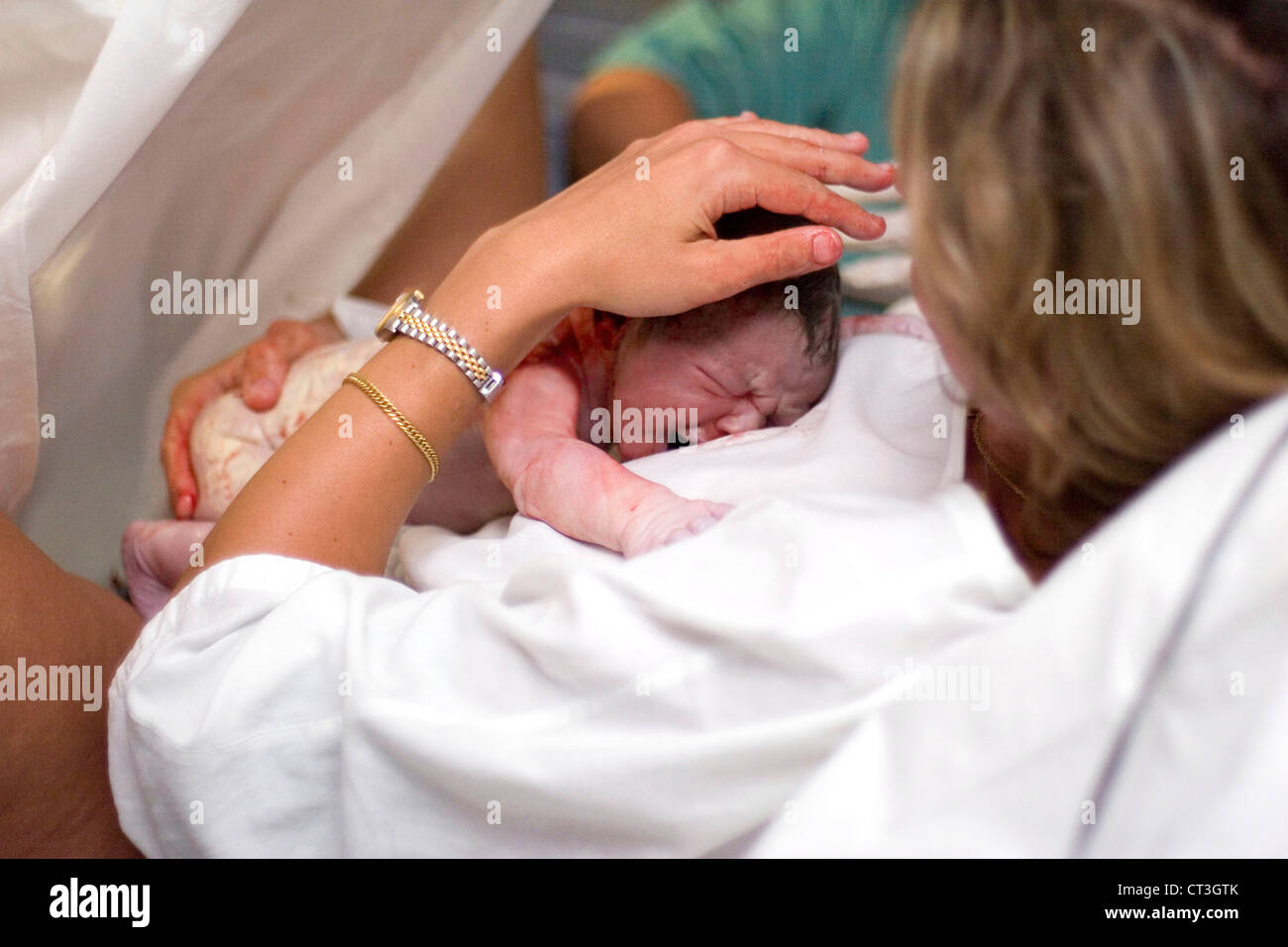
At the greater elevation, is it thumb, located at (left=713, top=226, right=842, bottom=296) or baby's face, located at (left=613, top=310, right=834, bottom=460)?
thumb, located at (left=713, top=226, right=842, bottom=296)

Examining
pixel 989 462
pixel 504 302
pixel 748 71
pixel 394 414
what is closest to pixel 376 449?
pixel 394 414

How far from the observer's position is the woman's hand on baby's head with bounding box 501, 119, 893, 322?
0.81m

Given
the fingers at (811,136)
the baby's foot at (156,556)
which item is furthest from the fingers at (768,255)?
the baby's foot at (156,556)

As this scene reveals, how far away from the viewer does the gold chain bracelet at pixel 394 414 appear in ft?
2.66

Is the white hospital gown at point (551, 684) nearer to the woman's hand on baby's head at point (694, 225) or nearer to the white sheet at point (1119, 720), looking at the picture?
the white sheet at point (1119, 720)

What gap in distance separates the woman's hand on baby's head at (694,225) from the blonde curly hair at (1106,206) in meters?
0.23

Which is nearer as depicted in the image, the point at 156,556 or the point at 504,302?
Answer: the point at 504,302

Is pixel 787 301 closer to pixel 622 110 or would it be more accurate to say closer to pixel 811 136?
pixel 811 136

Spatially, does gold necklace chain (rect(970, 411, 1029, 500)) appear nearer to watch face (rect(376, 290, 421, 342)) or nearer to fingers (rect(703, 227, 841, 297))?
fingers (rect(703, 227, 841, 297))

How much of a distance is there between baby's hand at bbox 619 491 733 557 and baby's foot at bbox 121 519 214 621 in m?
0.54

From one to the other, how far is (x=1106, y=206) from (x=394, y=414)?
55 cm

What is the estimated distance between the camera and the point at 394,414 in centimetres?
81

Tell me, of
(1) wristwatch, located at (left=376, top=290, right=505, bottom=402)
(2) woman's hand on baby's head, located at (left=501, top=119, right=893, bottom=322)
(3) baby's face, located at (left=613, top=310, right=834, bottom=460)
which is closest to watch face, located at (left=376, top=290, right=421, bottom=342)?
(1) wristwatch, located at (left=376, top=290, right=505, bottom=402)

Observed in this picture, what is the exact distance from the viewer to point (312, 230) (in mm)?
1276
